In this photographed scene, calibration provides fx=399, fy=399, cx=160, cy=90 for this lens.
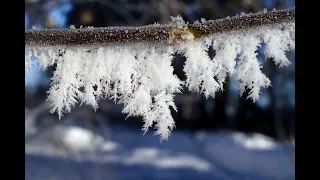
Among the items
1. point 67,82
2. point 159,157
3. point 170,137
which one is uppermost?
point 170,137

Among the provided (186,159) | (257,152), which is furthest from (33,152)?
(257,152)

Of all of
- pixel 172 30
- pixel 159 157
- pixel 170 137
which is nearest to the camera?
pixel 172 30

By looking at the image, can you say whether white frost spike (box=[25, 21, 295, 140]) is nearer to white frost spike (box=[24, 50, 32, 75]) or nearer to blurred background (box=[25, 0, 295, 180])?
white frost spike (box=[24, 50, 32, 75])

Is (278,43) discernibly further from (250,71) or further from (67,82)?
(67,82)

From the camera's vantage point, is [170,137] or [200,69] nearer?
[200,69]

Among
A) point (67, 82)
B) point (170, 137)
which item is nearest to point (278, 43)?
point (67, 82)

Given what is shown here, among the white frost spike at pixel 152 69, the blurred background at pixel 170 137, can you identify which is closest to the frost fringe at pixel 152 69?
the white frost spike at pixel 152 69

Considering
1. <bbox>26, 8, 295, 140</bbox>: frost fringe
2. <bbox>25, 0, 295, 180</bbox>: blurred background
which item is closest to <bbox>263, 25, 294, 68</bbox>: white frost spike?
<bbox>26, 8, 295, 140</bbox>: frost fringe
